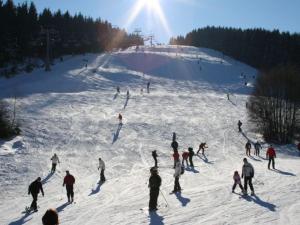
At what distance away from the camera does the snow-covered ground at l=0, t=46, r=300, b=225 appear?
16844 mm

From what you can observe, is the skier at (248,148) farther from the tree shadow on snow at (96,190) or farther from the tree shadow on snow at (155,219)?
the tree shadow on snow at (155,219)

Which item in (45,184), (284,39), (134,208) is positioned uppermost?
(284,39)

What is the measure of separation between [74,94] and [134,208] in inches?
1700

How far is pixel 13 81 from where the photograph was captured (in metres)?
68.2

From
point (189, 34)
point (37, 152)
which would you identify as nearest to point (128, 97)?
point (37, 152)

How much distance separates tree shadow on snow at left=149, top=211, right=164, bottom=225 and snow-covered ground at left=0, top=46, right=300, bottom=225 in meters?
0.03

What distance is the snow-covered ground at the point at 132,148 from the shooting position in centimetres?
1684

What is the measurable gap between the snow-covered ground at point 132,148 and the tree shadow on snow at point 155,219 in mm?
35

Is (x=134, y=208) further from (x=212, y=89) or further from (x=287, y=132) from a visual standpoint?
(x=212, y=89)

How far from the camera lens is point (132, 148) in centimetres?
3662

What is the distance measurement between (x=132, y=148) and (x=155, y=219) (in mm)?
21611

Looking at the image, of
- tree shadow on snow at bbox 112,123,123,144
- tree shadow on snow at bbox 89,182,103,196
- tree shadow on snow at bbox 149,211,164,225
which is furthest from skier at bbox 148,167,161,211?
tree shadow on snow at bbox 112,123,123,144

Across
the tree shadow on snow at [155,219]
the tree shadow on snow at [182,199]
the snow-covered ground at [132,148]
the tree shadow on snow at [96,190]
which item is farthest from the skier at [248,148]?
the tree shadow on snow at [155,219]

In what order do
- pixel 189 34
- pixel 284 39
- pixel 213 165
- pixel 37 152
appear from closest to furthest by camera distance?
pixel 213 165 → pixel 37 152 → pixel 284 39 → pixel 189 34
